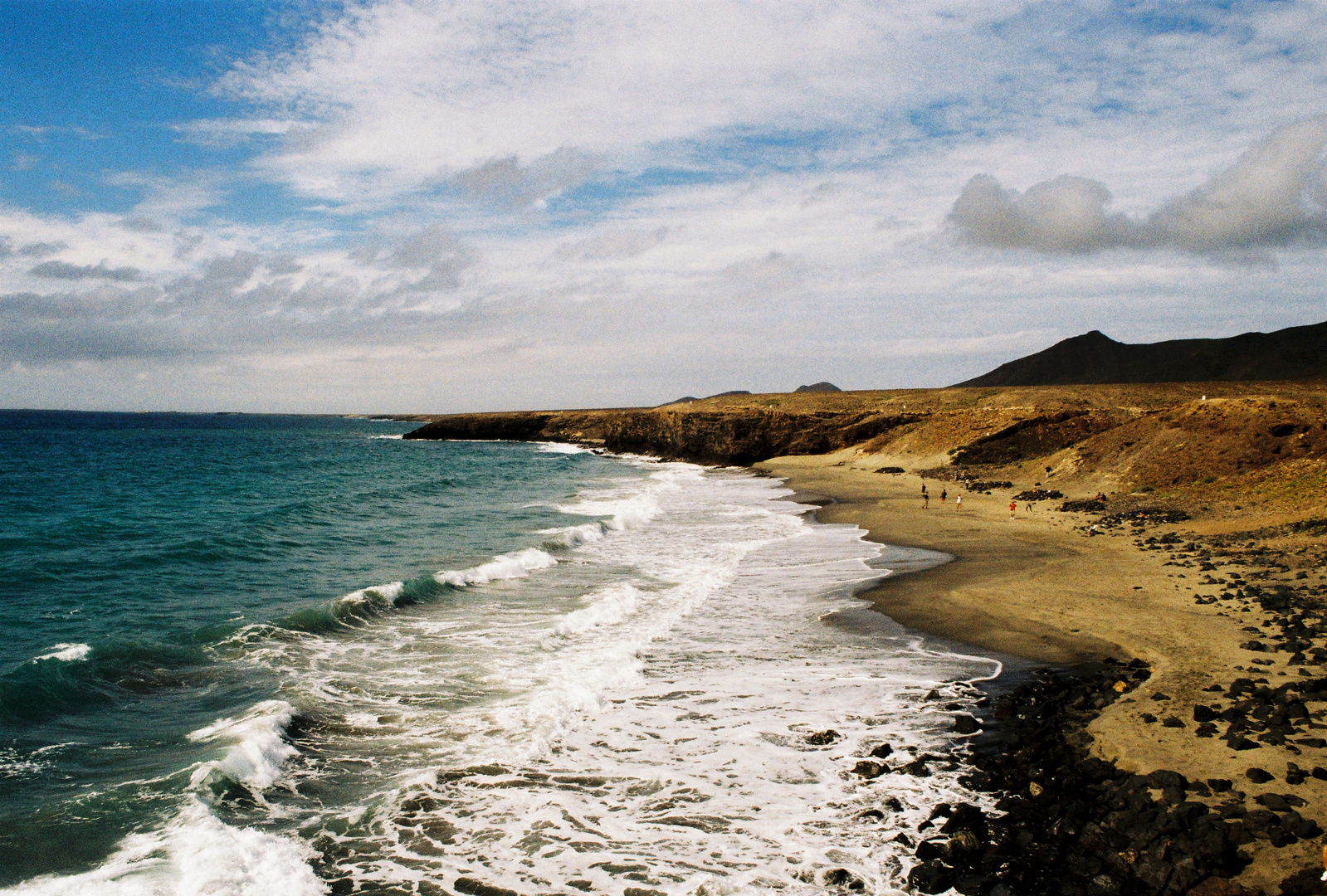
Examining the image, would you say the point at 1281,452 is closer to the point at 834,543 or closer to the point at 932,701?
the point at 834,543

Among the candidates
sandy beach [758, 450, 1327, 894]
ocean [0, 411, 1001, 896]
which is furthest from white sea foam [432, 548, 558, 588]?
sandy beach [758, 450, 1327, 894]

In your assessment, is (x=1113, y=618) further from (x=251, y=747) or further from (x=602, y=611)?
(x=251, y=747)

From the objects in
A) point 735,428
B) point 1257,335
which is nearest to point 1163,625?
point 735,428

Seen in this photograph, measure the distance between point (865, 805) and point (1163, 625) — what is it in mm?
8680

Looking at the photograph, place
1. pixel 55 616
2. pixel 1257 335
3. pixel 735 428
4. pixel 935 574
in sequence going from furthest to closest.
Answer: pixel 1257 335
pixel 735 428
pixel 935 574
pixel 55 616

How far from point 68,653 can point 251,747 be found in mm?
6425

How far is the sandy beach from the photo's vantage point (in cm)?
794

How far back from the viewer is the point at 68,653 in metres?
13.0

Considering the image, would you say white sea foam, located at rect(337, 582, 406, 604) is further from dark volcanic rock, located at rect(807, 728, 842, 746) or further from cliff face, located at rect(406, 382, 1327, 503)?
cliff face, located at rect(406, 382, 1327, 503)

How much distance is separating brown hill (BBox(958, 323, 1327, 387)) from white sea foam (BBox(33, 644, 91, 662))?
95.2m

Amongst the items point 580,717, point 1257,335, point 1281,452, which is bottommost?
point 580,717

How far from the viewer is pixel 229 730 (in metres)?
10.3

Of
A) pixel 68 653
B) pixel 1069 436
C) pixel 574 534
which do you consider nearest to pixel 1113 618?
pixel 574 534

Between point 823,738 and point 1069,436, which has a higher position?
point 1069,436
